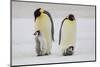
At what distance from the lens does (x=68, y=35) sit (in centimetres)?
253

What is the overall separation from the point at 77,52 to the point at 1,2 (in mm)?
1101

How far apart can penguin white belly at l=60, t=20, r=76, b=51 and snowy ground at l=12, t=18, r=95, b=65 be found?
0.07 meters

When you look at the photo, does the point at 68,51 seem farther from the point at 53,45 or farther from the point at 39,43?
the point at 39,43

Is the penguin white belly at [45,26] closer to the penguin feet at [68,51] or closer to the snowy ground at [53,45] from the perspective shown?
the snowy ground at [53,45]

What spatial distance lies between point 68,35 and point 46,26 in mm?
308

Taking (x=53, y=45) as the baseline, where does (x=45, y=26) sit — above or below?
above

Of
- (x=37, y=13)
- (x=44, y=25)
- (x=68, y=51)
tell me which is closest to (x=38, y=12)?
(x=37, y=13)

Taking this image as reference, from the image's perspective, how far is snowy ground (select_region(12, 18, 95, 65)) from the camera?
2285mm

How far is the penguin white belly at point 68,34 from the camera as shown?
2.50m

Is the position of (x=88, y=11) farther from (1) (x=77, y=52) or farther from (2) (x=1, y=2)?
(2) (x=1, y=2)

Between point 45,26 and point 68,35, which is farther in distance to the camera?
point 68,35

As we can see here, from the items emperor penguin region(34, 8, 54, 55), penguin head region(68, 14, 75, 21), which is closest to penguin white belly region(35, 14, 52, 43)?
emperor penguin region(34, 8, 54, 55)

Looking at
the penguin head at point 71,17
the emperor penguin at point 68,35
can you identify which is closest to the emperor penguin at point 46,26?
the emperor penguin at point 68,35

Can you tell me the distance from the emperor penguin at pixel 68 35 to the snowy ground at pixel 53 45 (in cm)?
5
